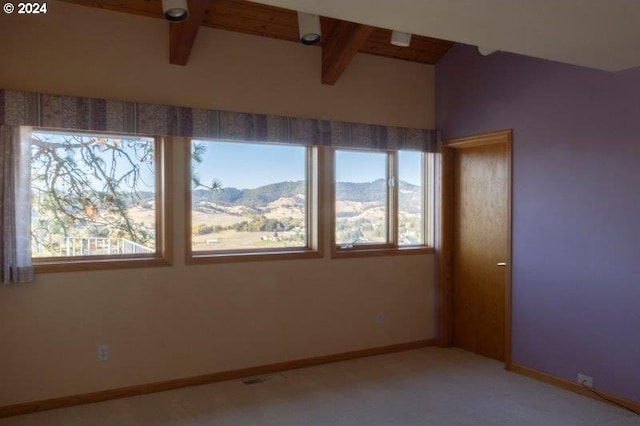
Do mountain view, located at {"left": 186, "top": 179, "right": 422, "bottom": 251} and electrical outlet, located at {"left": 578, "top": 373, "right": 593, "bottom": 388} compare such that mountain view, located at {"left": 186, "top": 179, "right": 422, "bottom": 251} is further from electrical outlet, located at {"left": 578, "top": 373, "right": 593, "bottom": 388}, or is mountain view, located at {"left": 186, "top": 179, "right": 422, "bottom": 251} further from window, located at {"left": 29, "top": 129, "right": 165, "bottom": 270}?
electrical outlet, located at {"left": 578, "top": 373, "right": 593, "bottom": 388}

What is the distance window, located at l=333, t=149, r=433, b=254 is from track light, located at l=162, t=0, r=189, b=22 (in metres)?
1.92

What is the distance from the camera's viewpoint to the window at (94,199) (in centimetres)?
346

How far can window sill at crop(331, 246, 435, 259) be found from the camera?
14.7 feet

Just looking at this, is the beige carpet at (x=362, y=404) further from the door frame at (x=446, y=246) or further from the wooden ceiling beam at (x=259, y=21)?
the wooden ceiling beam at (x=259, y=21)

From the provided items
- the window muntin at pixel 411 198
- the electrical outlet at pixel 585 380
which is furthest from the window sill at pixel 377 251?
the electrical outlet at pixel 585 380

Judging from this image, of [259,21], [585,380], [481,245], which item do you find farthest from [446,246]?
[259,21]

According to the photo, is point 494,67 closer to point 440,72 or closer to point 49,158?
point 440,72

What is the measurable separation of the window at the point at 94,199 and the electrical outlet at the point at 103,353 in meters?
0.60

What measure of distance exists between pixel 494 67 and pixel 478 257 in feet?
5.59

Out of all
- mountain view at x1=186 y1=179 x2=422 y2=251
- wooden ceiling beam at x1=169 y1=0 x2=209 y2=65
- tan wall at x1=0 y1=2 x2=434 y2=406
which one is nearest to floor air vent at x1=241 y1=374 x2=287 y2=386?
tan wall at x1=0 y1=2 x2=434 y2=406

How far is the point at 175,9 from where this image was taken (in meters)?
2.94

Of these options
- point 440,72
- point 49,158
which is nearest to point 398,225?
point 440,72

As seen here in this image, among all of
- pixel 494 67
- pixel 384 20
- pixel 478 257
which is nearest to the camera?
pixel 384 20

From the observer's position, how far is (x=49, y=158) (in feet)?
11.3
